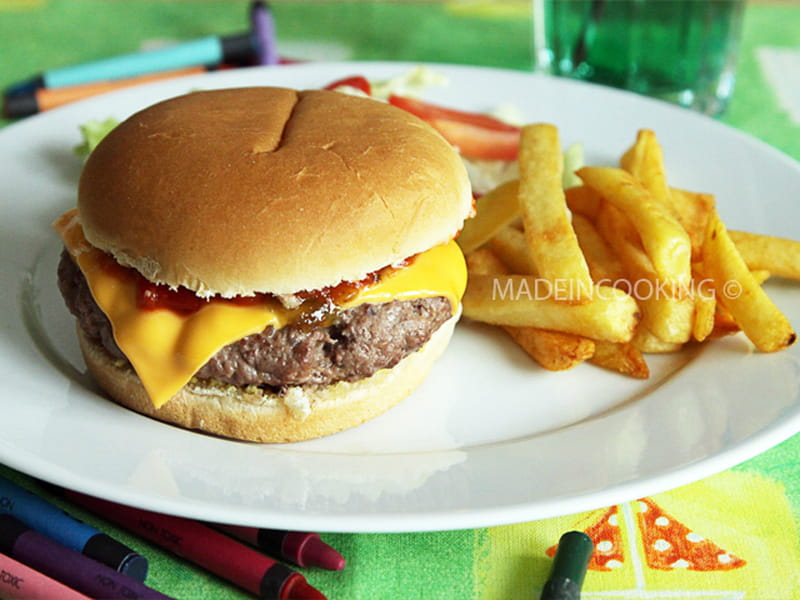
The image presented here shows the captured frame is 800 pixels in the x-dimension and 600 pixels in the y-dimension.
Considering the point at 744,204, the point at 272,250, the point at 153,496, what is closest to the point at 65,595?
the point at 153,496

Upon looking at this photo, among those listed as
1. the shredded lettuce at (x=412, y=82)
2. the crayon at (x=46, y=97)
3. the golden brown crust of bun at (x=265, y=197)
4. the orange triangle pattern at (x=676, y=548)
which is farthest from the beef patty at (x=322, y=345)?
the crayon at (x=46, y=97)

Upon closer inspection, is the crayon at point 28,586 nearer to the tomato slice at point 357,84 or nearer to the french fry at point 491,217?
the french fry at point 491,217

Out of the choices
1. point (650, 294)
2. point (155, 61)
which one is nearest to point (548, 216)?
point (650, 294)

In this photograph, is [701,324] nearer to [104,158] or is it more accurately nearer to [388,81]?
[104,158]

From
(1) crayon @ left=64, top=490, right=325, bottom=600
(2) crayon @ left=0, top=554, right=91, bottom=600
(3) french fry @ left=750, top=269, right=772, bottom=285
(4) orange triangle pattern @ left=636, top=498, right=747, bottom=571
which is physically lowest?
(4) orange triangle pattern @ left=636, top=498, right=747, bottom=571

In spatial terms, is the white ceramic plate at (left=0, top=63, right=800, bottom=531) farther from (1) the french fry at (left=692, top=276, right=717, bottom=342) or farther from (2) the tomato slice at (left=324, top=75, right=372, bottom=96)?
(2) the tomato slice at (left=324, top=75, right=372, bottom=96)

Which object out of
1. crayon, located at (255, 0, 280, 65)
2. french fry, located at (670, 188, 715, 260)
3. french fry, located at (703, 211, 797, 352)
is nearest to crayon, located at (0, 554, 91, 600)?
french fry, located at (703, 211, 797, 352)

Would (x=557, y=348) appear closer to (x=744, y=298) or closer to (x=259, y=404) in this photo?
(x=744, y=298)
